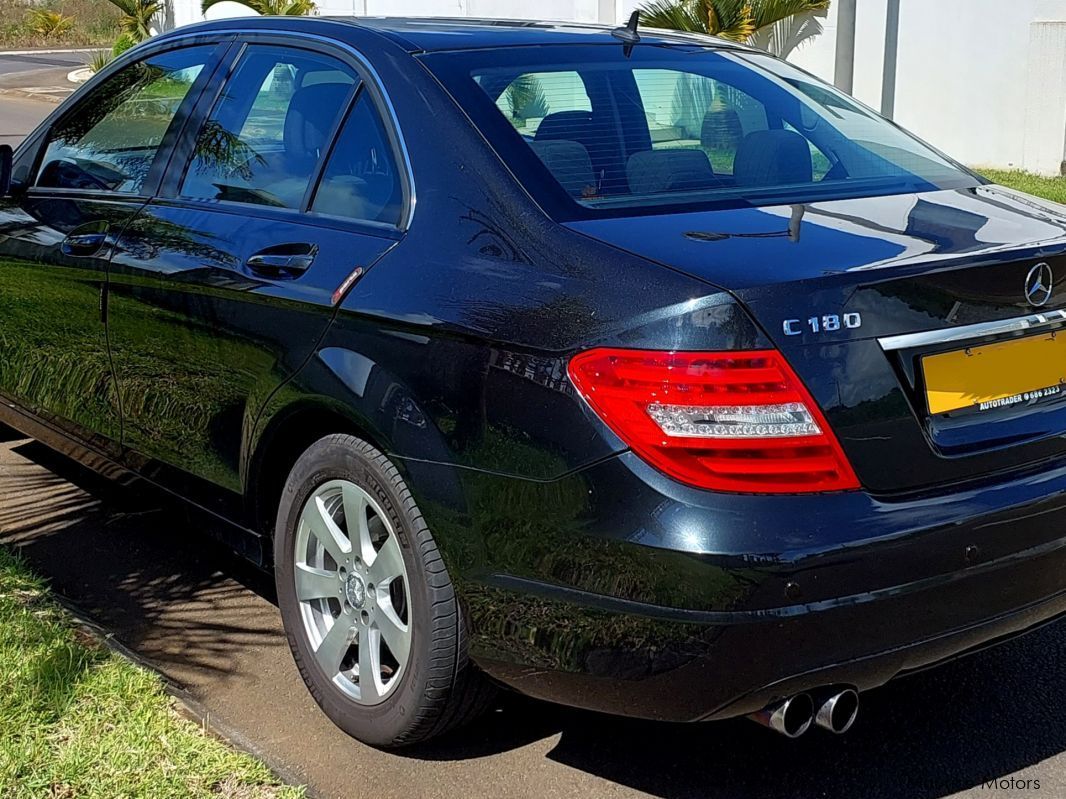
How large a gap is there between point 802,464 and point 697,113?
4.68 ft

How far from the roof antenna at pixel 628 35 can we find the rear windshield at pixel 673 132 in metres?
0.02

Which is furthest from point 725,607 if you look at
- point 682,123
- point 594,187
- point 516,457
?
point 682,123

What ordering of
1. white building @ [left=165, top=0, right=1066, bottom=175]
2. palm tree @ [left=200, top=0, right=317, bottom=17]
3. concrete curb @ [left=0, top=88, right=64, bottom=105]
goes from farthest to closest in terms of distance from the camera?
concrete curb @ [left=0, top=88, right=64, bottom=105], palm tree @ [left=200, top=0, right=317, bottom=17], white building @ [left=165, top=0, right=1066, bottom=175]

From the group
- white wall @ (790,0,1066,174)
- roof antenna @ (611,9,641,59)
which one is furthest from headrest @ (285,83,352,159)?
white wall @ (790,0,1066,174)

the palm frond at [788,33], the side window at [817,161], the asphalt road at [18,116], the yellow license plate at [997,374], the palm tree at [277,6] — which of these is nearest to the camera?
the yellow license plate at [997,374]

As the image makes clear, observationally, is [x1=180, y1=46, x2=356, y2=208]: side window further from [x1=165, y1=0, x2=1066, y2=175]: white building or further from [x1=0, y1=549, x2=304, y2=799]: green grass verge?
[x1=165, y1=0, x2=1066, y2=175]: white building

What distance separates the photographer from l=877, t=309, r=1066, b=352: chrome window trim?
2.60m

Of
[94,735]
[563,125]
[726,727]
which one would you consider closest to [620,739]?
[726,727]

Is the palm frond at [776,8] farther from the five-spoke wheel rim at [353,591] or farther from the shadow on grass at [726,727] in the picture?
the five-spoke wheel rim at [353,591]

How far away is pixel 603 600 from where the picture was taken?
8.54 feet

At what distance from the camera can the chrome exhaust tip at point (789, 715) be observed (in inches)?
A: 105

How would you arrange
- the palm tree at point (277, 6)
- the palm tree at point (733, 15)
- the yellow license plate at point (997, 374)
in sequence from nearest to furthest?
1. the yellow license plate at point (997, 374)
2. the palm tree at point (733, 15)
3. the palm tree at point (277, 6)

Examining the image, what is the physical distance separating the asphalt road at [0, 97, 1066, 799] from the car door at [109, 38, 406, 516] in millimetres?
440

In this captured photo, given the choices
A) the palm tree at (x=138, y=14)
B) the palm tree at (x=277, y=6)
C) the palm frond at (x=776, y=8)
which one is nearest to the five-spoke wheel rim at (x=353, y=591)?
the palm frond at (x=776, y=8)
